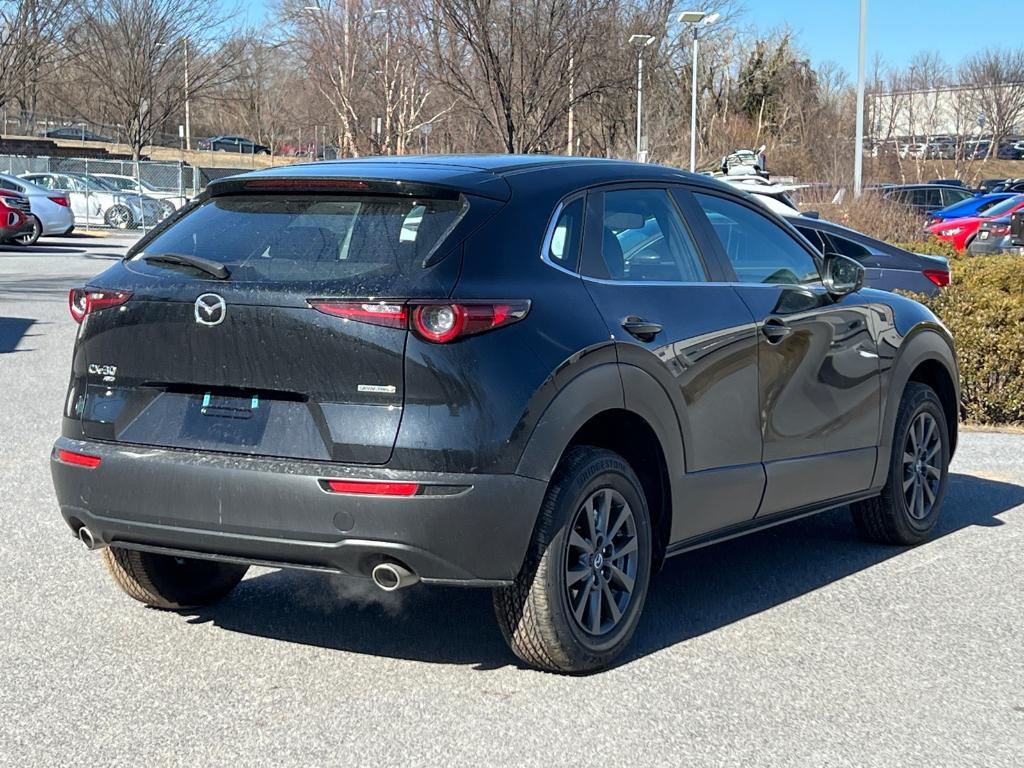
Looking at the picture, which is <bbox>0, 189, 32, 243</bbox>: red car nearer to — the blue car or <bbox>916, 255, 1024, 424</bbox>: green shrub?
the blue car

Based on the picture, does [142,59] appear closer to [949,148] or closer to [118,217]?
[118,217]

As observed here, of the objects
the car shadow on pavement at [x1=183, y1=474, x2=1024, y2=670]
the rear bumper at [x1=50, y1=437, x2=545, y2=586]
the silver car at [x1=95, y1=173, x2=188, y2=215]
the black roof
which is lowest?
the car shadow on pavement at [x1=183, y1=474, x2=1024, y2=670]

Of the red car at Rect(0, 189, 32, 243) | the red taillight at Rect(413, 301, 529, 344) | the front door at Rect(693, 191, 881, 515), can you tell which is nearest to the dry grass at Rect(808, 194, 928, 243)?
the front door at Rect(693, 191, 881, 515)

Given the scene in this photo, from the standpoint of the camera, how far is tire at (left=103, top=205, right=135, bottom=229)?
38.4m

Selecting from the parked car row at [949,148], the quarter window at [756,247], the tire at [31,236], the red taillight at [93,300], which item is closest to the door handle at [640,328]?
the quarter window at [756,247]

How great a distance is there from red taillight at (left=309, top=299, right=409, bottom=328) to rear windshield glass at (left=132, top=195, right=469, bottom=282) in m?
0.11

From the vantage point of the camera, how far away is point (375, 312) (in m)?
4.27

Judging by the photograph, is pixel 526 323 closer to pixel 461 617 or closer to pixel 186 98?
pixel 461 617

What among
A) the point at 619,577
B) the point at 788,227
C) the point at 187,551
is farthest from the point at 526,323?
the point at 788,227

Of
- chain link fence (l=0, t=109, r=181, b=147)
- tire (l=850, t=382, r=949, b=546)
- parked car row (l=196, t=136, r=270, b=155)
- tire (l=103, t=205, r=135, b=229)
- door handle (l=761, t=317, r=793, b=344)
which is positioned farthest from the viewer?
parked car row (l=196, t=136, r=270, b=155)

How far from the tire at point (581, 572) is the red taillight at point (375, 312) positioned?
0.77 meters

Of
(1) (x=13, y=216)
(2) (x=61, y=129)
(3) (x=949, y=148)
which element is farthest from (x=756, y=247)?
(2) (x=61, y=129)

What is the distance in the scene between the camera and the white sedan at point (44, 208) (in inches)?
1172

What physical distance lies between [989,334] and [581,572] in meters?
6.79
